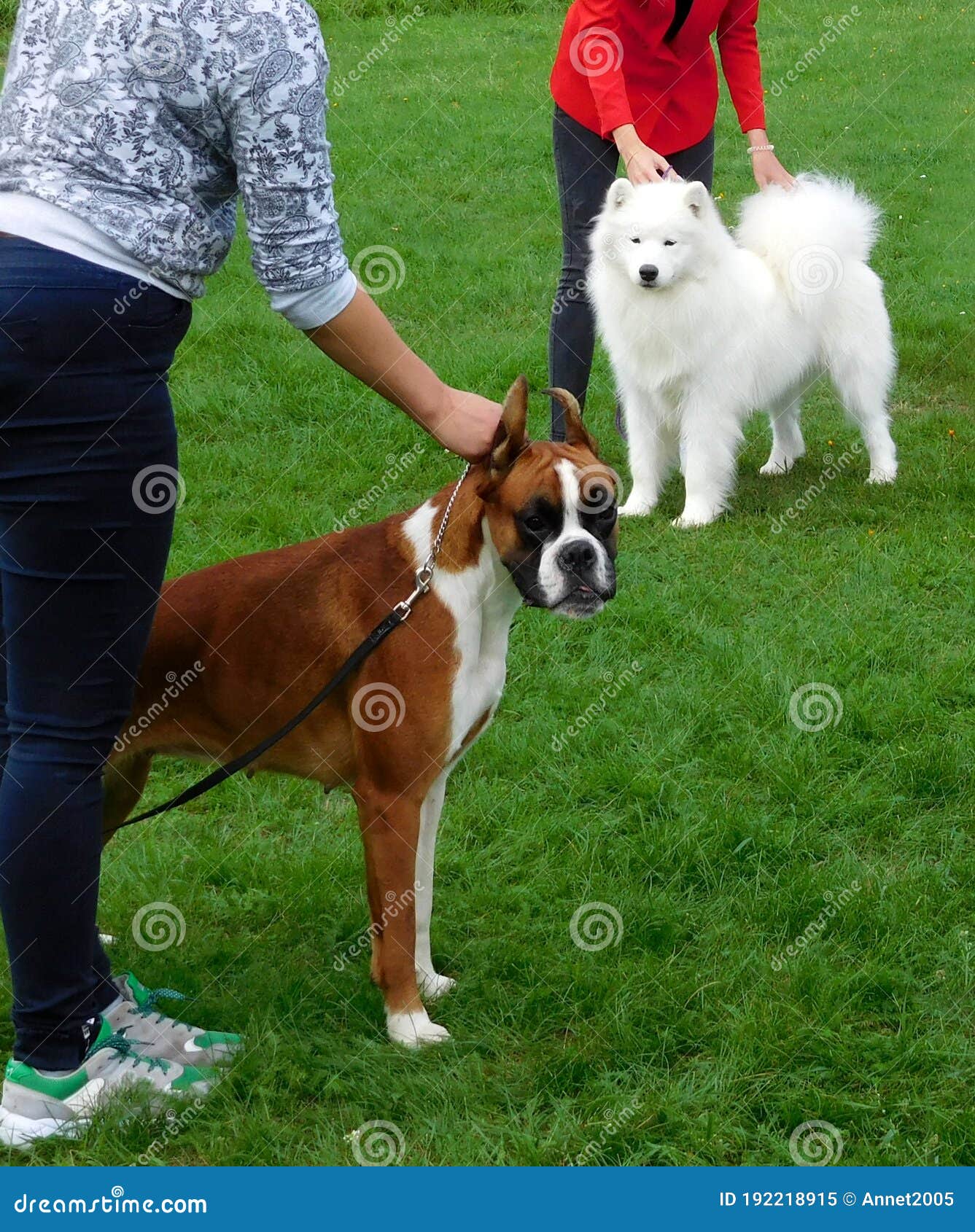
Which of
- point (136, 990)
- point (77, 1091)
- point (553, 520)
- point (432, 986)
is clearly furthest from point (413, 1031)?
point (553, 520)

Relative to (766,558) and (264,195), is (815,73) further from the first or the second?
(264,195)

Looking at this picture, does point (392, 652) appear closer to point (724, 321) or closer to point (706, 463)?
point (706, 463)

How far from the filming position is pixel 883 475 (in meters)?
6.24

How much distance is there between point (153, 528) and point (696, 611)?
2963 millimetres

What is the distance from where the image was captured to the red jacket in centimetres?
525

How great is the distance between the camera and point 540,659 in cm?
458

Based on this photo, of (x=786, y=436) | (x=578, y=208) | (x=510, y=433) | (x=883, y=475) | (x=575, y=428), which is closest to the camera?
(x=510, y=433)

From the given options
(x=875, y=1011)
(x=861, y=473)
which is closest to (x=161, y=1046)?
(x=875, y=1011)

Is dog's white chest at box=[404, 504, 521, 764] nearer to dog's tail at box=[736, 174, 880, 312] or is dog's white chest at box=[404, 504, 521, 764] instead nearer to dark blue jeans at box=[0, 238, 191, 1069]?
dark blue jeans at box=[0, 238, 191, 1069]

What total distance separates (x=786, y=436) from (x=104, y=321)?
4.84 metres

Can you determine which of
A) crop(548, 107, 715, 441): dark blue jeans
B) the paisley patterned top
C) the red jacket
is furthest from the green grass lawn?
the paisley patterned top

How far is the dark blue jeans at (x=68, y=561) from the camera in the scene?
204cm

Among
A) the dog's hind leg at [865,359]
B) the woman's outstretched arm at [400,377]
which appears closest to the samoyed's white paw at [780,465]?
the dog's hind leg at [865,359]

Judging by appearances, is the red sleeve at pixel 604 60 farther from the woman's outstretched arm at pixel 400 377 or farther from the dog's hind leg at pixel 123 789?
the dog's hind leg at pixel 123 789
